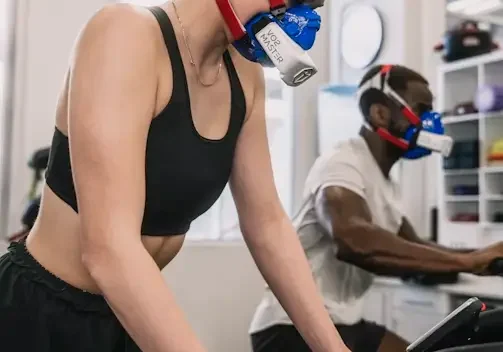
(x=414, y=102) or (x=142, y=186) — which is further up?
(x=142, y=186)

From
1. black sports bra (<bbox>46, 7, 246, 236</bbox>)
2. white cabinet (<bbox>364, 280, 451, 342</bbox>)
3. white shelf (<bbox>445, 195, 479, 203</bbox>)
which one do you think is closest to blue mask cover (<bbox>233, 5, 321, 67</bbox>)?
black sports bra (<bbox>46, 7, 246, 236</bbox>)

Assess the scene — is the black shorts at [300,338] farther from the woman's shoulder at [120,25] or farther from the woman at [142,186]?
the woman's shoulder at [120,25]

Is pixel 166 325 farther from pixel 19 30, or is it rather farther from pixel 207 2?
pixel 19 30

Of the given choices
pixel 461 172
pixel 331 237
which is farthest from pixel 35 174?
pixel 461 172

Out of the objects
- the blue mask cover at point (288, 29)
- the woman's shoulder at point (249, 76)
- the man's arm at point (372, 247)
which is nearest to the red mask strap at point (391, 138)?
the man's arm at point (372, 247)

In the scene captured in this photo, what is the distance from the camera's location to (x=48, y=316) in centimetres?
89

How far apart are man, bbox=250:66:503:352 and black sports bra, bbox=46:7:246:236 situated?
2.50 ft

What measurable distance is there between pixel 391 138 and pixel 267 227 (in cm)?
100

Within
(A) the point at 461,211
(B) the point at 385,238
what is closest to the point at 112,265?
(B) the point at 385,238

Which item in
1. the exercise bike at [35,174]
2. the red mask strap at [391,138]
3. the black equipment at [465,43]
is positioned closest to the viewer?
the red mask strap at [391,138]

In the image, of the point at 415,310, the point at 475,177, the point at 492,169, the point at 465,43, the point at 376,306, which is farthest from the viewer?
the point at 475,177

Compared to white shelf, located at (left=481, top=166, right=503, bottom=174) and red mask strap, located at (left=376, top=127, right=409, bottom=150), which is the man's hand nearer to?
red mask strap, located at (left=376, top=127, right=409, bottom=150)

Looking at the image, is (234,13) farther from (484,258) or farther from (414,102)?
(414,102)

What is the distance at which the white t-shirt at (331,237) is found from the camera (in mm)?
1681
